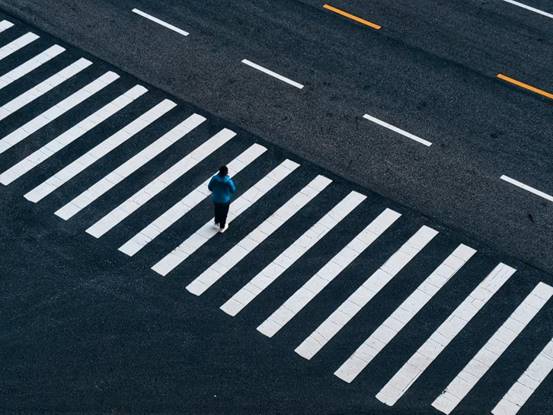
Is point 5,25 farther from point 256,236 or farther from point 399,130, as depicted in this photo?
point 399,130

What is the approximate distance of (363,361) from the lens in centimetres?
1912

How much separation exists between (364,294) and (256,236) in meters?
2.73

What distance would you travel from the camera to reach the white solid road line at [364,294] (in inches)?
764

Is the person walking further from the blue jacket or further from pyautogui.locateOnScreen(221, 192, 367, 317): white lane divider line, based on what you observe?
pyautogui.locateOnScreen(221, 192, 367, 317): white lane divider line

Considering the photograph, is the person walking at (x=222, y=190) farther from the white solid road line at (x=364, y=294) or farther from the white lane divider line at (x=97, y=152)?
the white lane divider line at (x=97, y=152)

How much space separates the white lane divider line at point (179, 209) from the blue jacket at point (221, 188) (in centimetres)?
140

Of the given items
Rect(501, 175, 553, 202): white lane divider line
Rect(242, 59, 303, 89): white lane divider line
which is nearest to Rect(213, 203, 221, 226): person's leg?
Rect(242, 59, 303, 89): white lane divider line

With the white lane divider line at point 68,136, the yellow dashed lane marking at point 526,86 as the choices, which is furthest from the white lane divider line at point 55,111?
the yellow dashed lane marking at point 526,86

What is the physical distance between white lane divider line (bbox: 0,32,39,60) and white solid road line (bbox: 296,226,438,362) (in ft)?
38.0

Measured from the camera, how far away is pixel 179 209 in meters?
21.9

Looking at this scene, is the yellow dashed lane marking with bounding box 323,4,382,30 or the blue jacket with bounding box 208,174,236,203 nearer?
the blue jacket with bounding box 208,174,236,203

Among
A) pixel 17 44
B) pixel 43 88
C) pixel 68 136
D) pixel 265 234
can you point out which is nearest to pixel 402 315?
pixel 265 234

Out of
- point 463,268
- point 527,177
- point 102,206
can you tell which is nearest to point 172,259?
point 102,206

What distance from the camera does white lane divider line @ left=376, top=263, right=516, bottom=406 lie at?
61.3 ft
